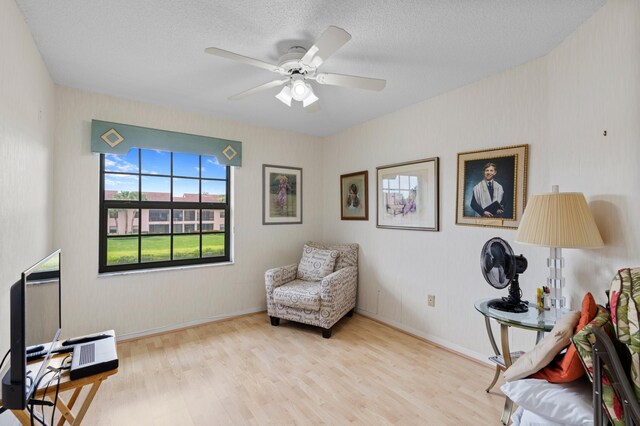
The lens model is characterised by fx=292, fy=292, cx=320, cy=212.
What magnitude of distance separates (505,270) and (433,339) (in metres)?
1.24

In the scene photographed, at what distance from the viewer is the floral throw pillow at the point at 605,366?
1.00 m

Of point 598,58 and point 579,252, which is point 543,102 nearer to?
point 598,58

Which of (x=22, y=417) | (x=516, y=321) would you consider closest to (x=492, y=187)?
(x=516, y=321)

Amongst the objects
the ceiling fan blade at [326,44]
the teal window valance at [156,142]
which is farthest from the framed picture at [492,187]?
the teal window valance at [156,142]

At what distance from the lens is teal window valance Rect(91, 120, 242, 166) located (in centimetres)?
273

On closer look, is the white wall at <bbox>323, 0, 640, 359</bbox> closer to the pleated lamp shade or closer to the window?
A: the pleated lamp shade

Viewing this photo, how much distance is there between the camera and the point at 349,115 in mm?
3346

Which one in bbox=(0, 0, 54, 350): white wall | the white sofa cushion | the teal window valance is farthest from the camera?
the teal window valance

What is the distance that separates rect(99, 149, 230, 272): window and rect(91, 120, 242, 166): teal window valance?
0.21 m

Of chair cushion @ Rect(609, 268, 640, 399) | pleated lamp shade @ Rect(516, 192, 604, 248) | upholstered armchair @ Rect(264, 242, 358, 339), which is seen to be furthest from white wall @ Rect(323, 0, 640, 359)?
chair cushion @ Rect(609, 268, 640, 399)

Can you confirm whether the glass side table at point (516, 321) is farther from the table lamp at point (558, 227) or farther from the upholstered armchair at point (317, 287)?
the upholstered armchair at point (317, 287)

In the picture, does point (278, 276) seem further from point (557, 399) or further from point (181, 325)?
point (557, 399)

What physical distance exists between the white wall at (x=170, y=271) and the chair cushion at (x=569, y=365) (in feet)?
9.80

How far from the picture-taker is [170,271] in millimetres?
3123
